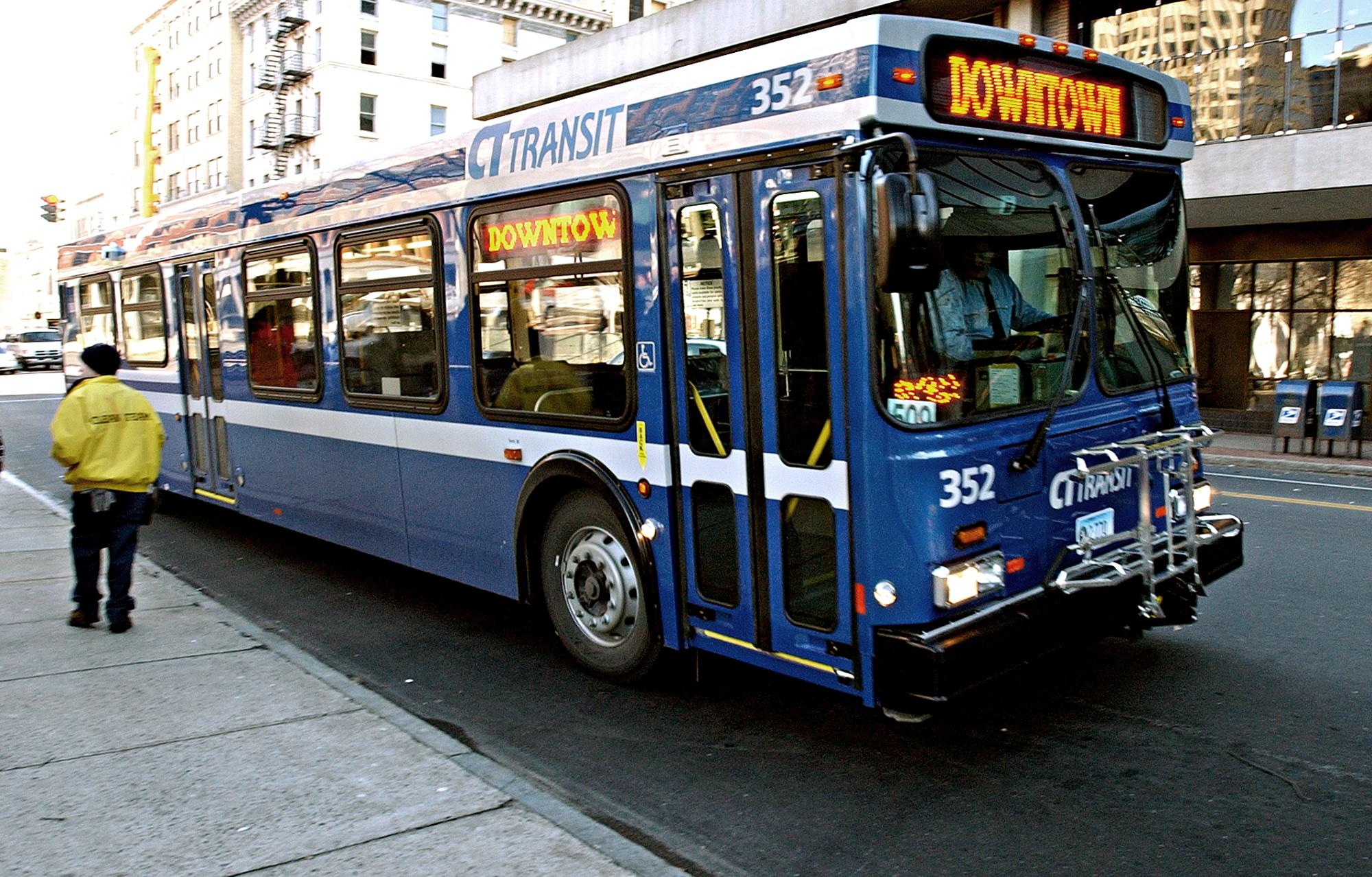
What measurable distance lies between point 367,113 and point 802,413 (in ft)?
179

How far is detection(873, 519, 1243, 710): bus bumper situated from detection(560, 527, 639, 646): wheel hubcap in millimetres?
1636

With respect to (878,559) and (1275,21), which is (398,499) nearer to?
(878,559)

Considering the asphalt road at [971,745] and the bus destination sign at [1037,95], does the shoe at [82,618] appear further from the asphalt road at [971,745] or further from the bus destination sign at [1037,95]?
the bus destination sign at [1037,95]

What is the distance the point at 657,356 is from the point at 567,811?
206 centimetres

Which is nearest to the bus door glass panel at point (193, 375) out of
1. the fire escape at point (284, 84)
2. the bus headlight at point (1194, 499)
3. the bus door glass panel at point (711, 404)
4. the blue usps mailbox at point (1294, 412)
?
the bus door glass panel at point (711, 404)

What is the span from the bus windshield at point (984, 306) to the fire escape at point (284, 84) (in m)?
55.3

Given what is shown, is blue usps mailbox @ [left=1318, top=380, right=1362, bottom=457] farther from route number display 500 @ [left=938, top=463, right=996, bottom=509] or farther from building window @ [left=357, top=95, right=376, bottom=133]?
building window @ [left=357, top=95, right=376, bottom=133]

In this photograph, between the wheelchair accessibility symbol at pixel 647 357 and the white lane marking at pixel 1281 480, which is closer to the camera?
the wheelchair accessibility symbol at pixel 647 357

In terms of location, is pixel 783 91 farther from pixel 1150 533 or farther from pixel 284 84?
pixel 284 84

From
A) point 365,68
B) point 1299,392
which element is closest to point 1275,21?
point 1299,392

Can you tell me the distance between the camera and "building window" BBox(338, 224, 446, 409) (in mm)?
6738

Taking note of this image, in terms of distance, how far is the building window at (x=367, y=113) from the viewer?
53.9m

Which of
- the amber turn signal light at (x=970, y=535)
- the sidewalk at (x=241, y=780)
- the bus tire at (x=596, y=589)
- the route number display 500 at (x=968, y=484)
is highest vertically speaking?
the route number display 500 at (x=968, y=484)

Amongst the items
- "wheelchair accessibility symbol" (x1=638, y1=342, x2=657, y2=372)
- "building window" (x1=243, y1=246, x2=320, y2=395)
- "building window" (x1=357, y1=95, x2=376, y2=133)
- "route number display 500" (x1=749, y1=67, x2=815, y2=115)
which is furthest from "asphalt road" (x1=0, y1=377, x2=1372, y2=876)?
"building window" (x1=357, y1=95, x2=376, y2=133)
